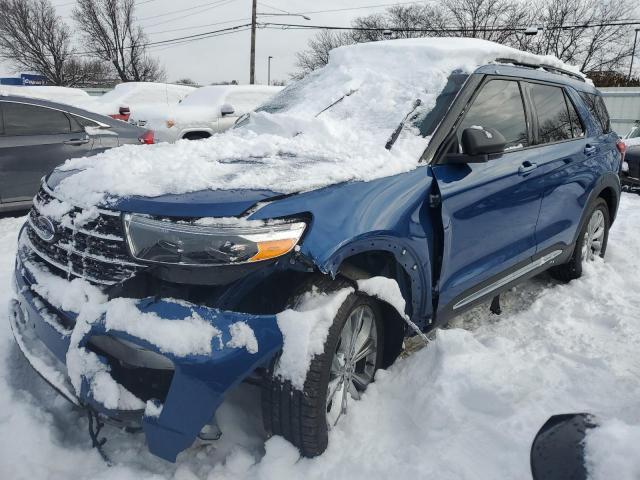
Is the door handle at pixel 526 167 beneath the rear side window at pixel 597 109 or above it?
beneath

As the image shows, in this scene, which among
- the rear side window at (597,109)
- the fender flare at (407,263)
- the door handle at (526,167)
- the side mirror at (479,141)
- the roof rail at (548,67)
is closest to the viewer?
the fender flare at (407,263)

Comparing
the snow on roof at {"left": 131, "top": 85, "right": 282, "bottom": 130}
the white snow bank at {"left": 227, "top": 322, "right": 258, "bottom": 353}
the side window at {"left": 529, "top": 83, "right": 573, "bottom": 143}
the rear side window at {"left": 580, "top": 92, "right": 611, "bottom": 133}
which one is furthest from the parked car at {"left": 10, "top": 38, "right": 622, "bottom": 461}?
the snow on roof at {"left": 131, "top": 85, "right": 282, "bottom": 130}

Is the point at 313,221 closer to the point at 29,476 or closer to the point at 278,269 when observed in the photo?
the point at 278,269

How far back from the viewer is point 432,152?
8.20 ft

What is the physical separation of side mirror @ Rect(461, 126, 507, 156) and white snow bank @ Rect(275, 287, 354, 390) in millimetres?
1146

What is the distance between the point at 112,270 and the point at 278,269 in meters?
0.60

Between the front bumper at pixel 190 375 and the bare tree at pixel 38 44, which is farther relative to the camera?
the bare tree at pixel 38 44

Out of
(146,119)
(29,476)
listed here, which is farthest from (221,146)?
(146,119)

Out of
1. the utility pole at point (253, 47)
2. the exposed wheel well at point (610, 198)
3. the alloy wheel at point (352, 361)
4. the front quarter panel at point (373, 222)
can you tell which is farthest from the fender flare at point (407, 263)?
the utility pole at point (253, 47)

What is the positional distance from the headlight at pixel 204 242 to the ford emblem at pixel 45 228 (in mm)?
506

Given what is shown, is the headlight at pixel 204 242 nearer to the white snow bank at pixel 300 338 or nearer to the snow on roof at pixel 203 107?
the white snow bank at pixel 300 338

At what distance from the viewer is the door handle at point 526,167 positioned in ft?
9.82

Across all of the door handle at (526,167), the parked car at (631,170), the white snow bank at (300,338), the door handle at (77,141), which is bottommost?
the parked car at (631,170)

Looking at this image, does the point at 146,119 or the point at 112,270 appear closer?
the point at 112,270
